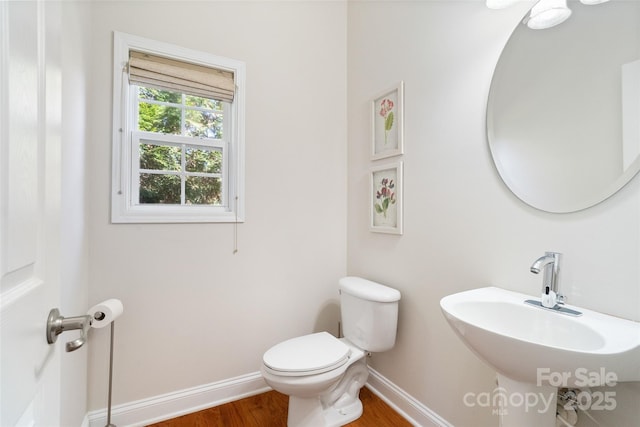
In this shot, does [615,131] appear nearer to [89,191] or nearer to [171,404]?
[89,191]

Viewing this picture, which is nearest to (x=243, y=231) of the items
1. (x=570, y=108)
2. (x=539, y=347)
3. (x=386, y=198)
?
(x=386, y=198)

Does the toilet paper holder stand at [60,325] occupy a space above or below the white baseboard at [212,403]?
above

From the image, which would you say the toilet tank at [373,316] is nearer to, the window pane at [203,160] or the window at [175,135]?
the window at [175,135]

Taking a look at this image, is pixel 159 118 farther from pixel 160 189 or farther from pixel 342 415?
pixel 342 415

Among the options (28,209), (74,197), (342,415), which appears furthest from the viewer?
(342,415)

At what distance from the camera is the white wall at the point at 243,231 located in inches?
58.6

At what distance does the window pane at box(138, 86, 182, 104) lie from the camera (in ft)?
5.46

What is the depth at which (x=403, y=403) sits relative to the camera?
1638mm

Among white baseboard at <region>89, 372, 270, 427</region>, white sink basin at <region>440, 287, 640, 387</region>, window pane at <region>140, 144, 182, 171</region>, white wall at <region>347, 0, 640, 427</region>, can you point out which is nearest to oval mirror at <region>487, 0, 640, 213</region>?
white wall at <region>347, 0, 640, 427</region>

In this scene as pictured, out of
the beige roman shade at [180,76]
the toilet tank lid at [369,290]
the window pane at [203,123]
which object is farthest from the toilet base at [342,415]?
the beige roman shade at [180,76]

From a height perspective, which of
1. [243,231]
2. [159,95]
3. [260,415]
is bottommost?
[260,415]

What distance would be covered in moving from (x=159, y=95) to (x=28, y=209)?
1519 mm

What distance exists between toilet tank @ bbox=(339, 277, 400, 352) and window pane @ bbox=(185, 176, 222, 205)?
41.2 inches

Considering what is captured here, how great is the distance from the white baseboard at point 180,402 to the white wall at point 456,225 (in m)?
0.86
